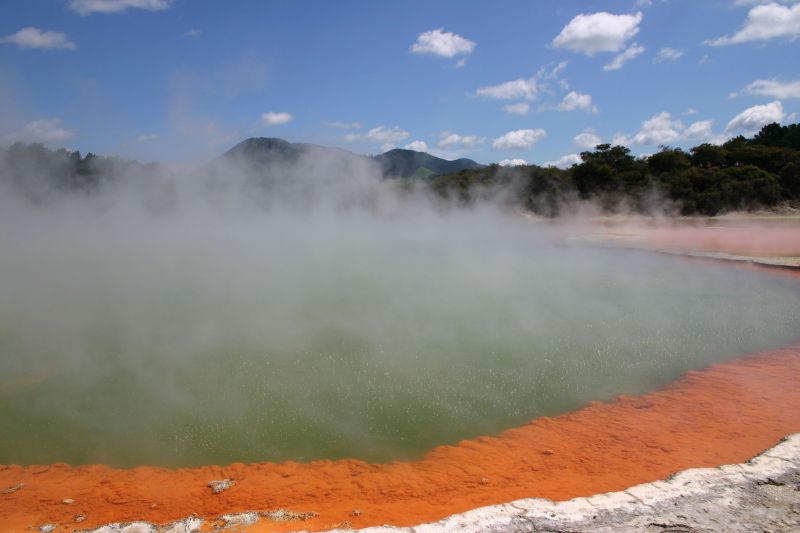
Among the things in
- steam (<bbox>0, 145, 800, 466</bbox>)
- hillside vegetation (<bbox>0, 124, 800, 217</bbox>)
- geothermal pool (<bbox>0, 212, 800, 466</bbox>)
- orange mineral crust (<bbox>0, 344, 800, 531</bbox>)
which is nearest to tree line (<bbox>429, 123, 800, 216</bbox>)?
hillside vegetation (<bbox>0, 124, 800, 217</bbox>)

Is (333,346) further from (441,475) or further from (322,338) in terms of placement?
(441,475)

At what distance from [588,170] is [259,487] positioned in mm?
22937

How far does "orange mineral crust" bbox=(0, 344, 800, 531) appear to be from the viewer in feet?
9.25

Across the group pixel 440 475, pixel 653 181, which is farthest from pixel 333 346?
pixel 653 181

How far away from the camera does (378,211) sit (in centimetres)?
1767

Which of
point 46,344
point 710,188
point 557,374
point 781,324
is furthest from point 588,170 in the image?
point 46,344

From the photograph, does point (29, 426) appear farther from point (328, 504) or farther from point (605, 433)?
point (605, 433)

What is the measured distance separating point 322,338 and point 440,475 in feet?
8.37

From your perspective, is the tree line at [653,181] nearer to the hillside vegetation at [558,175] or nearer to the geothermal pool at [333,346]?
the hillside vegetation at [558,175]

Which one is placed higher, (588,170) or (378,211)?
(588,170)

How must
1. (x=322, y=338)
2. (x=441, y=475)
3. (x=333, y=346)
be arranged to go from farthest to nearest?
(x=322, y=338)
(x=333, y=346)
(x=441, y=475)

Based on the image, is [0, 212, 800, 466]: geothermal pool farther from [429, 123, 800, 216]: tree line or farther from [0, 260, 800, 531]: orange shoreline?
[429, 123, 800, 216]: tree line

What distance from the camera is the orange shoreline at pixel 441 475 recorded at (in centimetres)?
282

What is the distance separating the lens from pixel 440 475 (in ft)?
10.3
